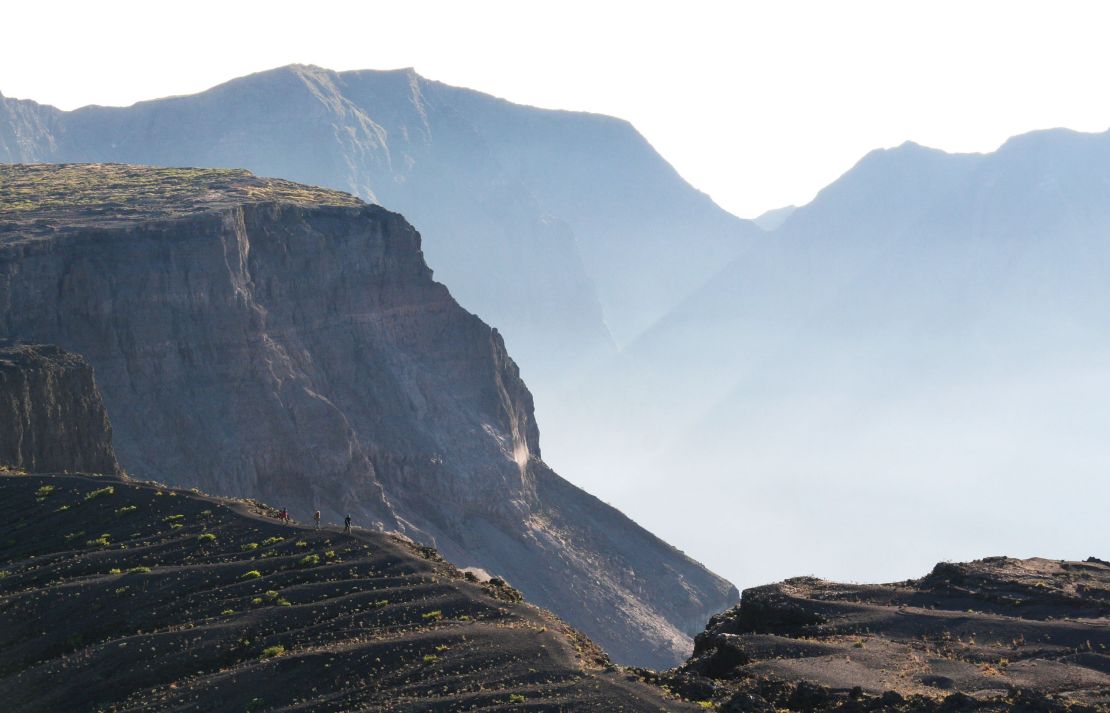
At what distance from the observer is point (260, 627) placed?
4344 cm

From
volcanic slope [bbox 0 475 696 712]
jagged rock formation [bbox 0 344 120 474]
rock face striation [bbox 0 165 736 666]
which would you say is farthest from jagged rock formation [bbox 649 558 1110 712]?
rock face striation [bbox 0 165 736 666]

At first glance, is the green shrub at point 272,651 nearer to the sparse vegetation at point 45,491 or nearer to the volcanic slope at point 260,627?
the volcanic slope at point 260,627

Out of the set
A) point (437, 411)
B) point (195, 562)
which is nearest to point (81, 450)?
point (195, 562)

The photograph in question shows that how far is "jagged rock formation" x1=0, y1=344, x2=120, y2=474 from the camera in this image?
71.4m

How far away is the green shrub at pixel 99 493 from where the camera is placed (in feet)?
193

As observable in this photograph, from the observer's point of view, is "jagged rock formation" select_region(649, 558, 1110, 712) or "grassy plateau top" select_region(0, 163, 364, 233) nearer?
"jagged rock formation" select_region(649, 558, 1110, 712)

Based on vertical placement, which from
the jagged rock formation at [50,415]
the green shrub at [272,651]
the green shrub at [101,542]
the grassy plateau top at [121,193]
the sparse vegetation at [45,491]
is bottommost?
the green shrub at [272,651]

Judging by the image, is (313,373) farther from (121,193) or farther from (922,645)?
(922,645)

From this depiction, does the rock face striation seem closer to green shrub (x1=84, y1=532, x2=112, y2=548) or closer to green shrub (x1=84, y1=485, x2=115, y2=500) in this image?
green shrub (x1=84, y1=485, x2=115, y2=500)

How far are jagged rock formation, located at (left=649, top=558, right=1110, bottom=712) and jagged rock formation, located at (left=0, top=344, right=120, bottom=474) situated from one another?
3999 centimetres

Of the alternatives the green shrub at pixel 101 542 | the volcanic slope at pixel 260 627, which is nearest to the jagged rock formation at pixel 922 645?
the volcanic slope at pixel 260 627

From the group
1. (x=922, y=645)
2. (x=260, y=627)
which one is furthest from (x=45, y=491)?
(x=922, y=645)

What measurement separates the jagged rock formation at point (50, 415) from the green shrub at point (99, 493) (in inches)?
442

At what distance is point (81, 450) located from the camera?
3004 inches
